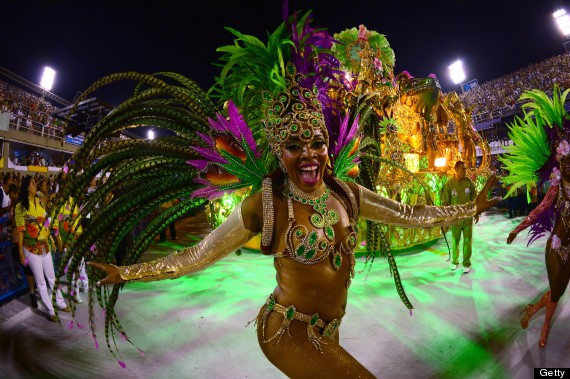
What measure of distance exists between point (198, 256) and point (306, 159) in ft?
2.60

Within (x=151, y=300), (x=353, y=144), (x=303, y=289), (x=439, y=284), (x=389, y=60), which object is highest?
(x=389, y=60)

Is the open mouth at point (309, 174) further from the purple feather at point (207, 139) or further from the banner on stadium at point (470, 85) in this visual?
the banner on stadium at point (470, 85)

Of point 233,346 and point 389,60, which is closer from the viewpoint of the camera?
point 233,346

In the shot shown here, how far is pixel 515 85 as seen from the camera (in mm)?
23031

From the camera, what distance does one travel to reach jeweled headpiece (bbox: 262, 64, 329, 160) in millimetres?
1845

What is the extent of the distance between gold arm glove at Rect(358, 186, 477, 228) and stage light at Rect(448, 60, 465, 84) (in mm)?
28835

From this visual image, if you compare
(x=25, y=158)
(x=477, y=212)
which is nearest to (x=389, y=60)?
(x=477, y=212)

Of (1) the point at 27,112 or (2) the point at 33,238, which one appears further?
(1) the point at 27,112

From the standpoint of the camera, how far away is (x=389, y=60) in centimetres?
909

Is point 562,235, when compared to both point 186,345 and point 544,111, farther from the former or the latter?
point 186,345

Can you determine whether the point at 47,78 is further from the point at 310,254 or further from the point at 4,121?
the point at 310,254

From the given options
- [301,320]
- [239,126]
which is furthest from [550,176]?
[239,126]

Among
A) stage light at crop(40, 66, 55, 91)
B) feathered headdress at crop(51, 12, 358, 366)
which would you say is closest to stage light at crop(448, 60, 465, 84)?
feathered headdress at crop(51, 12, 358, 366)

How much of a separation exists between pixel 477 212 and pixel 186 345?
2.99 meters
